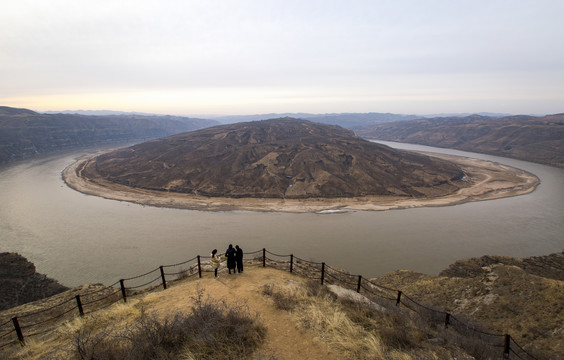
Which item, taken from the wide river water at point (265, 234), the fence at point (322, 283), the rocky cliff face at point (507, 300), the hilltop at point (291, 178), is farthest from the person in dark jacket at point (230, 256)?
the hilltop at point (291, 178)

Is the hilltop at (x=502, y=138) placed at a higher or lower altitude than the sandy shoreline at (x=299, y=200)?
higher

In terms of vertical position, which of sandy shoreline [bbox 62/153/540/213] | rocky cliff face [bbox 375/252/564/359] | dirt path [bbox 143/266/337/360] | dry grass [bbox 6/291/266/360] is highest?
dry grass [bbox 6/291/266/360]

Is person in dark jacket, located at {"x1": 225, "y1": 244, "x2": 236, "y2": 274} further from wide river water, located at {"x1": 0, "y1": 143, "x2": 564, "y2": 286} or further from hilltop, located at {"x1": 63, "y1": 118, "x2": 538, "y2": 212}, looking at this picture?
hilltop, located at {"x1": 63, "y1": 118, "x2": 538, "y2": 212}

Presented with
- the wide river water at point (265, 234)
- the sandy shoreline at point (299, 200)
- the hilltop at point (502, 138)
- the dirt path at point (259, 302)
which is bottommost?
the wide river water at point (265, 234)

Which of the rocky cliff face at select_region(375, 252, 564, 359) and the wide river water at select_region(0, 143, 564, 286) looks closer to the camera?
the rocky cliff face at select_region(375, 252, 564, 359)

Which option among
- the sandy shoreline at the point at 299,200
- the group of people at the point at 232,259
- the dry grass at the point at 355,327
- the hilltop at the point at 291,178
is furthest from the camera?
the hilltop at the point at 291,178

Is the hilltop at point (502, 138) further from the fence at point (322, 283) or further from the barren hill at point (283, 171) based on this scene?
the fence at point (322, 283)

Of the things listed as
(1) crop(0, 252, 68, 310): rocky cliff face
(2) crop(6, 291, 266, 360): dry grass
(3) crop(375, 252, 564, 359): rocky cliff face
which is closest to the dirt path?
(2) crop(6, 291, 266, 360): dry grass
